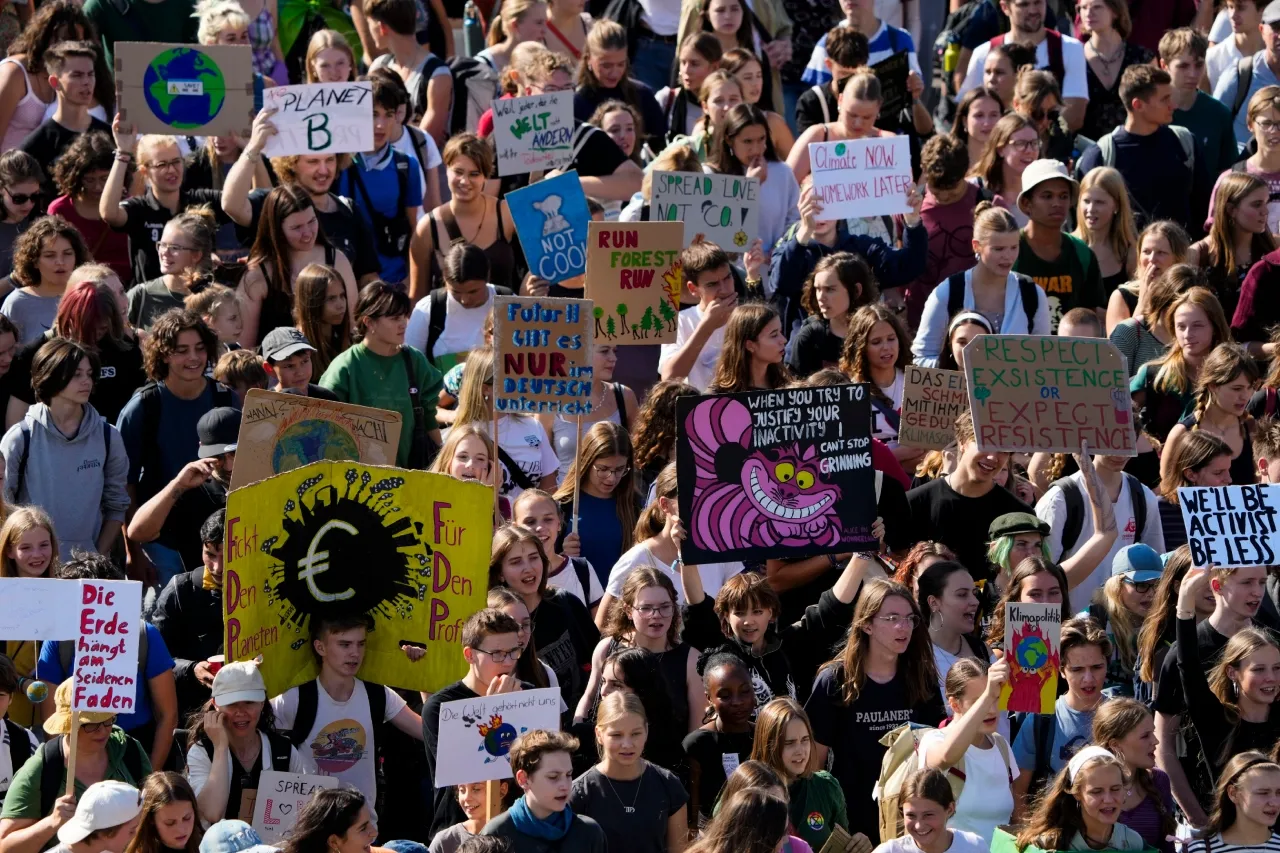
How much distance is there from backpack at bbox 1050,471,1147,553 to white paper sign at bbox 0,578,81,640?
442 centimetres

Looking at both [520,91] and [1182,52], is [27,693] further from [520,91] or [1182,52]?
[1182,52]

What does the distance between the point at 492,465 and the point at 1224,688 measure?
312cm

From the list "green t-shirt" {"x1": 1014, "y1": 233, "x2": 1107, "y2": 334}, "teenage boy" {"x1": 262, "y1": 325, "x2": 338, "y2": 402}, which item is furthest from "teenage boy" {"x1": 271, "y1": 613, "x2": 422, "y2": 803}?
"green t-shirt" {"x1": 1014, "y1": 233, "x2": 1107, "y2": 334}

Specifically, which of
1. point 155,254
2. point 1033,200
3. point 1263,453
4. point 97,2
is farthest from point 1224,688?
point 97,2

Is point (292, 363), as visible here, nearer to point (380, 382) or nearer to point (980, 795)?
point (380, 382)

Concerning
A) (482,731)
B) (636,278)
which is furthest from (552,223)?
(482,731)

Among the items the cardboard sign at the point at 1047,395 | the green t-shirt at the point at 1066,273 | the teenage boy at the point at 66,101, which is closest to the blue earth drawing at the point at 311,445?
the cardboard sign at the point at 1047,395

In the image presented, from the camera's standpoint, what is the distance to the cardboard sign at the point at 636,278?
1220 centimetres

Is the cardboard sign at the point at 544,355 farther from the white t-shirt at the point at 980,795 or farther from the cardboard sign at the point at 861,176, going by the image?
the white t-shirt at the point at 980,795

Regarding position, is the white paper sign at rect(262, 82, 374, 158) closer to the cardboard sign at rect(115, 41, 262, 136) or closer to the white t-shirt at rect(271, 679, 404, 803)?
the cardboard sign at rect(115, 41, 262, 136)

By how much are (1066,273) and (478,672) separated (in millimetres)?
5372

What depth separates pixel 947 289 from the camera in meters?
12.6

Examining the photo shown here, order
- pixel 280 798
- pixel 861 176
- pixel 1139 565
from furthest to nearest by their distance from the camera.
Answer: pixel 861 176 < pixel 1139 565 < pixel 280 798

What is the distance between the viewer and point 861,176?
42.6 feet
